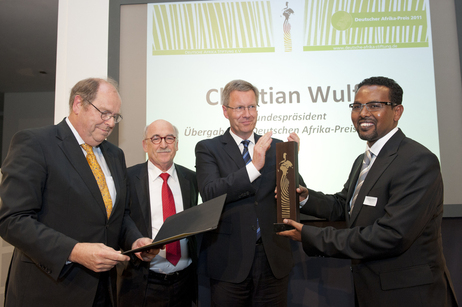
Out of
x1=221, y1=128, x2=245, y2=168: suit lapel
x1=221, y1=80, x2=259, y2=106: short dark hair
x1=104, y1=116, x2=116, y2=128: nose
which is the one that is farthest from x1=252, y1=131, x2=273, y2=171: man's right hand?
x1=104, y1=116, x2=116, y2=128: nose

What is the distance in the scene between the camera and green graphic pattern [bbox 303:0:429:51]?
2.99 m

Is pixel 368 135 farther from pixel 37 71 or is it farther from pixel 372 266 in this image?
pixel 37 71

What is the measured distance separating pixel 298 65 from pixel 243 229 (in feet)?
5.91

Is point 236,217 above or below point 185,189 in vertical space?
below

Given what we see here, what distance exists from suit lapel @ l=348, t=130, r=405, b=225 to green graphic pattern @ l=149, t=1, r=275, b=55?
1699 mm

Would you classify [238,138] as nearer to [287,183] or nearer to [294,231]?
[287,183]

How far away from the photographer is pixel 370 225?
167 centimetres

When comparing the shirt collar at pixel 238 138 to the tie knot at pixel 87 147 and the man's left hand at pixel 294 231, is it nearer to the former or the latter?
the man's left hand at pixel 294 231

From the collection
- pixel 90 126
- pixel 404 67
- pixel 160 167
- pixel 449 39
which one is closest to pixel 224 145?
pixel 160 167

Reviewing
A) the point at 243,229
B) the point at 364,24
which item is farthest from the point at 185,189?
the point at 364,24

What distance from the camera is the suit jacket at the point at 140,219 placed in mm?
2156

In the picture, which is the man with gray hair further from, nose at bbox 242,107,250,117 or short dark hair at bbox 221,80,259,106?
nose at bbox 242,107,250,117

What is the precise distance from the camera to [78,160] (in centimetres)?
164

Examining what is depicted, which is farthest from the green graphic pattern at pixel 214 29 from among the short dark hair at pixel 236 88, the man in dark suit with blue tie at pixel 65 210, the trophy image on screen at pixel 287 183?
the trophy image on screen at pixel 287 183
